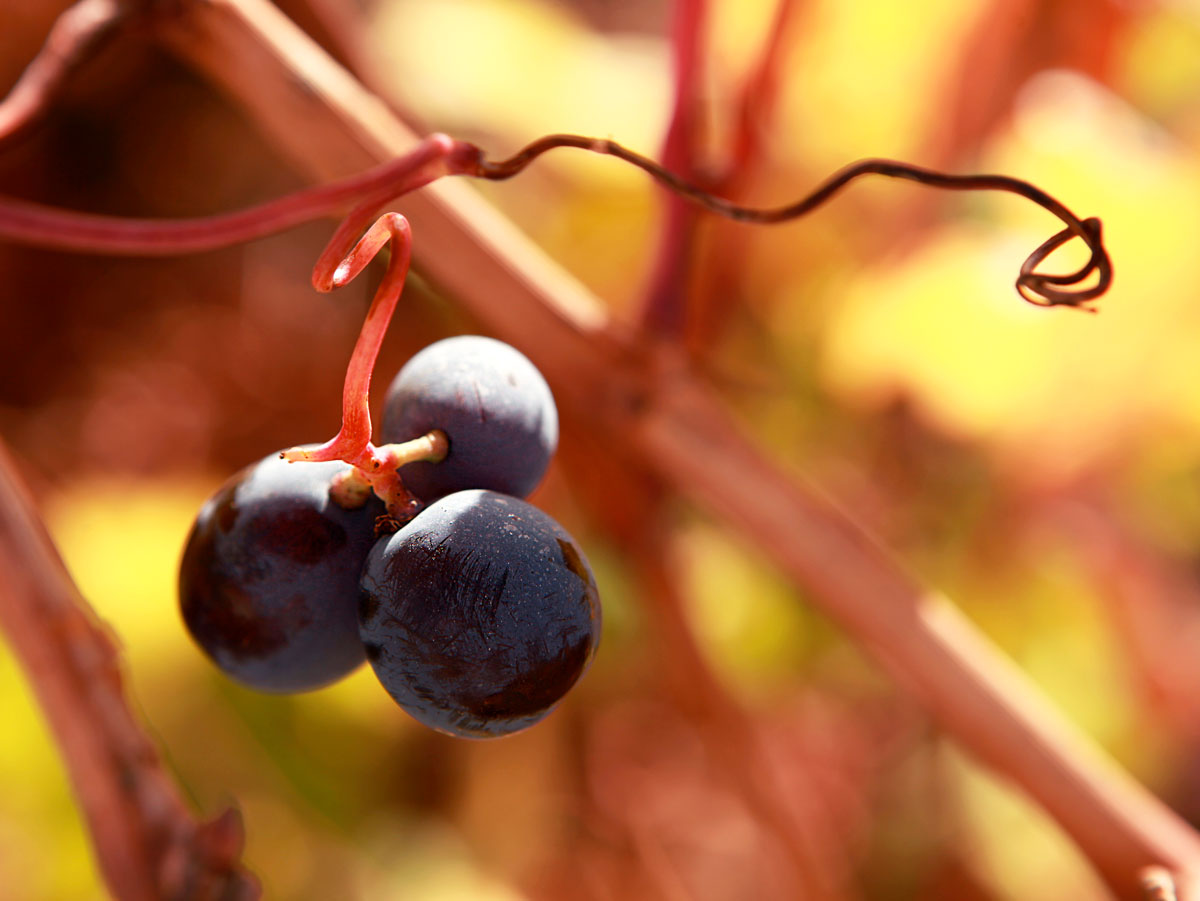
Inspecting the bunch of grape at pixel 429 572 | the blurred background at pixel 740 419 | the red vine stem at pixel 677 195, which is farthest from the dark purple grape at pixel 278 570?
the blurred background at pixel 740 419

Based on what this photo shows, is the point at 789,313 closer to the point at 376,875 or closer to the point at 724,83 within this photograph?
the point at 724,83

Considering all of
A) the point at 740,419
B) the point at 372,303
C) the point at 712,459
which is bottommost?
the point at 740,419

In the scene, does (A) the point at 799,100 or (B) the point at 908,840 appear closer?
(A) the point at 799,100

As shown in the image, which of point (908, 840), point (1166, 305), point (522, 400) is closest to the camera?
point (522, 400)

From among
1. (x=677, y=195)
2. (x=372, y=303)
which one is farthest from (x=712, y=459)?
(x=372, y=303)

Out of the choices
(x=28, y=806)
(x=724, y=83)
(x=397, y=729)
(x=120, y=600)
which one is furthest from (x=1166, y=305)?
(x=28, y=806)

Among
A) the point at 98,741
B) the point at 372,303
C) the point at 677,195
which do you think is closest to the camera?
the point at 372,303

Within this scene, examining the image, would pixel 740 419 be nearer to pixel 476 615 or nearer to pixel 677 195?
pixel 677 195
